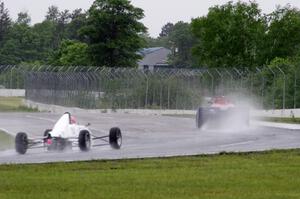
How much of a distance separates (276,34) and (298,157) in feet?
180

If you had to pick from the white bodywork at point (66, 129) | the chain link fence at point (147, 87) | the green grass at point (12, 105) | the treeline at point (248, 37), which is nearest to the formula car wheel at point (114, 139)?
the white bodywork at point (66, 129)

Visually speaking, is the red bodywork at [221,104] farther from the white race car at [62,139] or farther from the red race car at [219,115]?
the white race car at [62,139]

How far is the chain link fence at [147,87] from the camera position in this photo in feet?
179

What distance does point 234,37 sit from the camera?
74688mm

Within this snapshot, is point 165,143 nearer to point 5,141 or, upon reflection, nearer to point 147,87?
point 5,141

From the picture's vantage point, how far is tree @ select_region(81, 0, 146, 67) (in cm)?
8694

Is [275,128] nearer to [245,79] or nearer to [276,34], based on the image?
[245,79]

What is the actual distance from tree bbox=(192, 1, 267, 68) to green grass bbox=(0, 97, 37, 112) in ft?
54.6

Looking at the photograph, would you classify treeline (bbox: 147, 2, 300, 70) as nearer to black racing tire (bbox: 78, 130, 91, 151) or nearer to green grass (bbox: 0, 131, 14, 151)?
green grass (bbox: 0, 131, 14, 151)

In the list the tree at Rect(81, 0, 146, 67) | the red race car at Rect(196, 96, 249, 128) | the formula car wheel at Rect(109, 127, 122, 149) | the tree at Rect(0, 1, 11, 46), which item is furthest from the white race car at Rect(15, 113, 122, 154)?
the tree at Rect(0, 1, 11, 46)

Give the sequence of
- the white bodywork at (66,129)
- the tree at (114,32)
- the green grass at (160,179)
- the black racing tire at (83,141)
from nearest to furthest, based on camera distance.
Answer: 1. the green grass at (160,179)
2. the black racing tire at (83,141)
3. the white bodywork at (66,129)
4. the tree at (114,32)

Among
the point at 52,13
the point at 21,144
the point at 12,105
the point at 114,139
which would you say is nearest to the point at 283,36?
the point at 12,105

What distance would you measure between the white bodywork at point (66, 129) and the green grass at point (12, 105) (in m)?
36.5

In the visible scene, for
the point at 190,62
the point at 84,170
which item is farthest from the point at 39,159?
the point at 190,62
